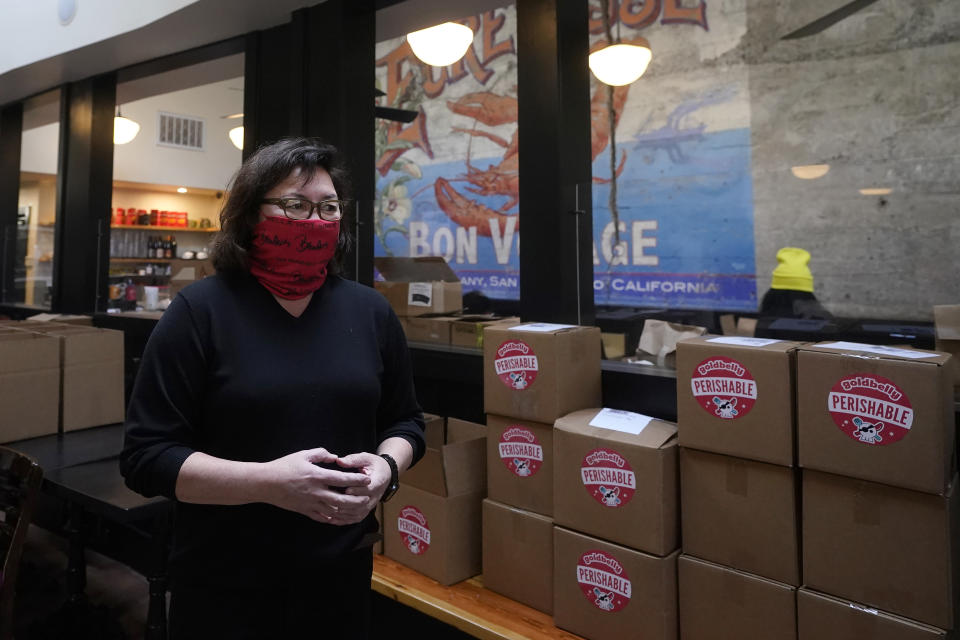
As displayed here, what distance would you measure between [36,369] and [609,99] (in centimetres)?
533

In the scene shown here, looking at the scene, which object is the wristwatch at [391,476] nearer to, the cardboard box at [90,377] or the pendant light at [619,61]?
the cardboard box at [90,377]

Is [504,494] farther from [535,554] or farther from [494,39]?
[494,39]

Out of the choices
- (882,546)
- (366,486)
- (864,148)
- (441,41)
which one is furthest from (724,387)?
(864,148)

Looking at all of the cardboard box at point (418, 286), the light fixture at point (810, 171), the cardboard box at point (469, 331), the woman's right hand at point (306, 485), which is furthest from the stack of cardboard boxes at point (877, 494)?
the light fixture at point (810, 171)

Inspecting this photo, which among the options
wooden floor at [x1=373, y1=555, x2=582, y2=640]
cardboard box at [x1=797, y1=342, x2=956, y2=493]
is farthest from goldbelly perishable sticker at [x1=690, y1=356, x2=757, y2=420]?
wooden floor at [x1=373, y1=555, x2=582, y2=640]

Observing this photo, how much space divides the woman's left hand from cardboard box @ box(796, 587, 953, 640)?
100cm

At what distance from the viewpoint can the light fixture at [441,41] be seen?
3.45m

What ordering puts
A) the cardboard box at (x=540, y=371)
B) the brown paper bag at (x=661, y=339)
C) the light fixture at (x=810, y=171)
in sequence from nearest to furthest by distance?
the cardboard box at (x=540, y=371)
the brown paper bag at (x=661, y=339)
the light fixture at (x=810, y=171)

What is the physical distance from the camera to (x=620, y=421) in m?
1.73

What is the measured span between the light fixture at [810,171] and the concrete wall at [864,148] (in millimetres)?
47

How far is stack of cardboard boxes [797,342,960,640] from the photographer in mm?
1228

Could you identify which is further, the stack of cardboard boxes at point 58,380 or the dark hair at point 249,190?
the stack of cardboard boxes at point 58,380

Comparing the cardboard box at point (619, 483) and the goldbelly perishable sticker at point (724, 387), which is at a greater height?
the goldbelly perishable sticker at point (724, 387)

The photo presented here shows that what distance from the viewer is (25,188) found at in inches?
312
